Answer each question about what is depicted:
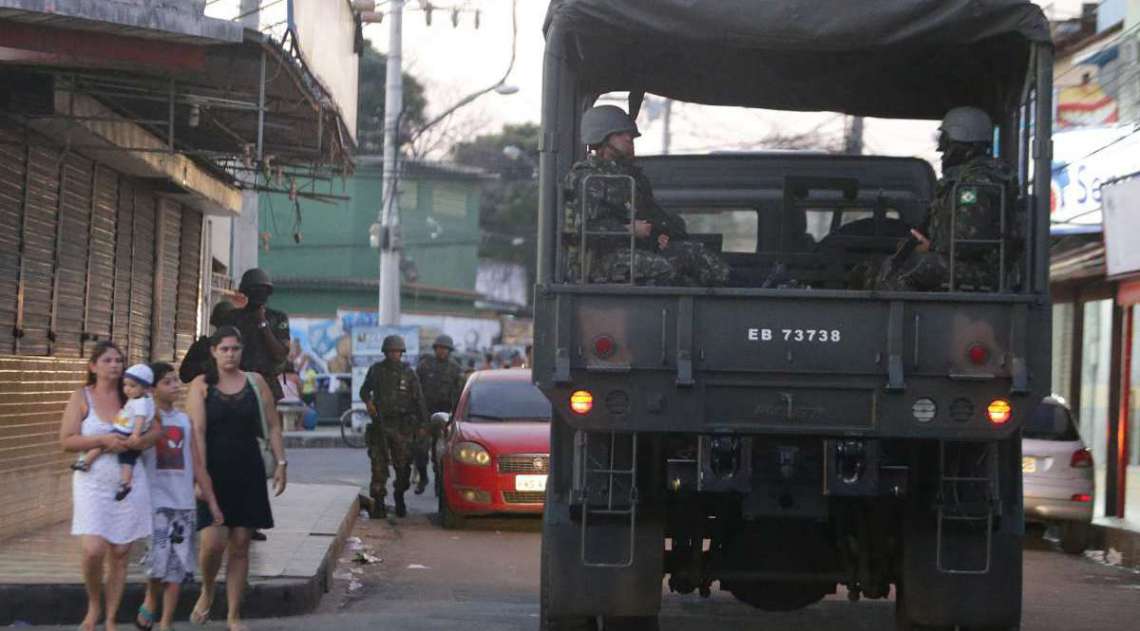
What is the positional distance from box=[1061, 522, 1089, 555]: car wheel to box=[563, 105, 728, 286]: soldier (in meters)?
10.1

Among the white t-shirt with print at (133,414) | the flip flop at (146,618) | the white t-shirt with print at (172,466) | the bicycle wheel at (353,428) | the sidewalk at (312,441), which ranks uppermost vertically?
the white t-shirt with print at (133,414)

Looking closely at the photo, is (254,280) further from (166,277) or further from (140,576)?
(166,277)

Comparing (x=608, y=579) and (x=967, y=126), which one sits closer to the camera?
(x=608, y=579)

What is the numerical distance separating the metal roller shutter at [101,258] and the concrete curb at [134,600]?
5342mm

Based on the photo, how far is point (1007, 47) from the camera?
372 inches

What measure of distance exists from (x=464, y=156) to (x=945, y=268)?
6406 cm

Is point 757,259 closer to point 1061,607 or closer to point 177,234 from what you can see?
point 1061,607

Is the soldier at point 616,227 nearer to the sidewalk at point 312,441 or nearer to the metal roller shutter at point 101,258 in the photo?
the metal roller shutter at point 101,258

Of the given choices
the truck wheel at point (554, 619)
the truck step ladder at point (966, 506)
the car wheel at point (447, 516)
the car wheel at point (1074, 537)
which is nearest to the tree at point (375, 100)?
the car wheel at point (447, 516)

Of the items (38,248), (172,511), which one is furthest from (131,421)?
(38,248)

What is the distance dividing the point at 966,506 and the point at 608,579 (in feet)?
5.39

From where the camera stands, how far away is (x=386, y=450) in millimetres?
18984

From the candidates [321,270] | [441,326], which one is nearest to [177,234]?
[321,270]

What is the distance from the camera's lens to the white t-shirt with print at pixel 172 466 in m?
9.80
